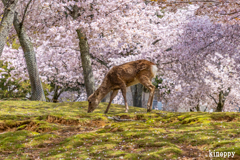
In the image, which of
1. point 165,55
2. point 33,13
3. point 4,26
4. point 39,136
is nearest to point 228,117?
point 39,136

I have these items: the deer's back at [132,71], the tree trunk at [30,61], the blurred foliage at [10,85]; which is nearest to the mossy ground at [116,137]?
the deer's back at [132,71]

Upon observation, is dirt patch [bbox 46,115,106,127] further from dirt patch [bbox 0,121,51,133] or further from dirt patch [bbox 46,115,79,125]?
dirt patch [bbox 0,121,51,133]

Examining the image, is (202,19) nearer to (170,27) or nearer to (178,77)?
(170,27)

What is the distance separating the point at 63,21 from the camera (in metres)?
16.7

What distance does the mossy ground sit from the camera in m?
5.56

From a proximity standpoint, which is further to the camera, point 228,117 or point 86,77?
point 86,77

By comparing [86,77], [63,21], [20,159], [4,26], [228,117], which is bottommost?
[20,159]

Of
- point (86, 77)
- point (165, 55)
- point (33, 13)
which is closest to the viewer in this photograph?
point (86, 77)

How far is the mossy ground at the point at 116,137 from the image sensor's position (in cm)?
556

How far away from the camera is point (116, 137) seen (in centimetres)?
696

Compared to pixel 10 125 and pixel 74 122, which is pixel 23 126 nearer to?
pixel 10 125

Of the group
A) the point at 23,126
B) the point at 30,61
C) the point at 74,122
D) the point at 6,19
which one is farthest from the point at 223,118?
the point at 30,61

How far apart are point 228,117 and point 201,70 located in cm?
1030

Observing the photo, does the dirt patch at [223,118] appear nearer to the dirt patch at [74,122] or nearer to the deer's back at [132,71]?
the deer's back at [132,71]
